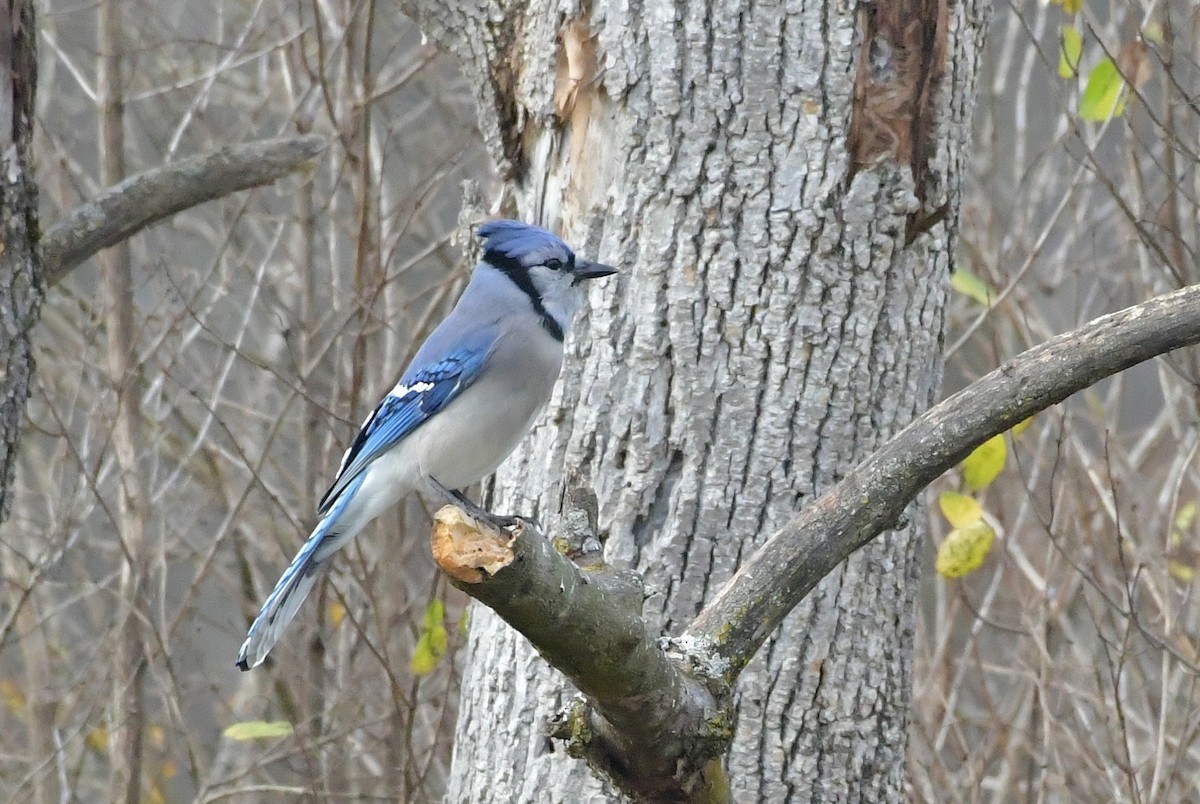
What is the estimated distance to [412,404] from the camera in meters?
2.54

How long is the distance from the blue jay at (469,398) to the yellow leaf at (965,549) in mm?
999

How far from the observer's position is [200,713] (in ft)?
20.3

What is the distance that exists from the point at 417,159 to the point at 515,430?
321 cm

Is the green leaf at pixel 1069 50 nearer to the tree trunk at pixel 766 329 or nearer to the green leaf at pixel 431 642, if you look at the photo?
the tree trunk at pixel 766 329

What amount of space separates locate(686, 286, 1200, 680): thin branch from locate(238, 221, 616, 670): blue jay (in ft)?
2.04

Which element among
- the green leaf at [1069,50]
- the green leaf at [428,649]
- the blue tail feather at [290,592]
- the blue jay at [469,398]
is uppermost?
the green leaf at [1069,50]

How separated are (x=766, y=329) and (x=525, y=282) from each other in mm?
455

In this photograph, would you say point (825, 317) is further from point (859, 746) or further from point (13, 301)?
point (13, 301)

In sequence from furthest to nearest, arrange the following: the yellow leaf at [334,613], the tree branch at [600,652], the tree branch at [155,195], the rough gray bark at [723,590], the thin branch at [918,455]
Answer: the yellow leaf at [334,613] < the tree branch at [155,195] < the thin branch at [918,455] < the rough gray bark at [723,590] < the tree branch at [600,652]

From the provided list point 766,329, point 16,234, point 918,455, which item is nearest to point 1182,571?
point 766,329

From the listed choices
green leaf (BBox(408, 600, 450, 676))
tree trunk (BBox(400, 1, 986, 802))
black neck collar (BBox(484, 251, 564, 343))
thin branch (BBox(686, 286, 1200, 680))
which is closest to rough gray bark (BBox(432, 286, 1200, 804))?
thin branch (BBox(686, 286, 1200, 680))

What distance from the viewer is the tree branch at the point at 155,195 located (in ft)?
8.20

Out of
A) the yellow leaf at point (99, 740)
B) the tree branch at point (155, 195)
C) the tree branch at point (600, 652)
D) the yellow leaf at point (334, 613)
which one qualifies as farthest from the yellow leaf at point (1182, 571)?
the yellow leaf at point (99, 740)

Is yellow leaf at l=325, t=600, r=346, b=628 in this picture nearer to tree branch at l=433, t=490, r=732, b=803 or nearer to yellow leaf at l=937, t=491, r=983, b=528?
yellow leaf at l=937, t=491, r=983, b=528
